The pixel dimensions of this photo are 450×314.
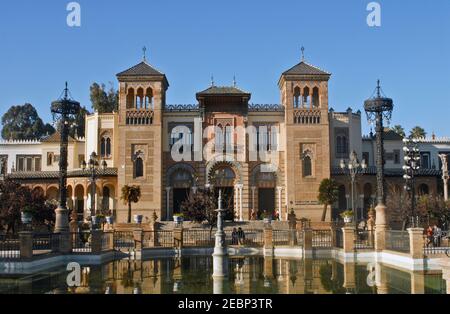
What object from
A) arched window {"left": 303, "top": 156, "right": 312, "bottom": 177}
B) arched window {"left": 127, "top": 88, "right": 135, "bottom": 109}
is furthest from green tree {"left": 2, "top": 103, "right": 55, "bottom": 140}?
arched window {"left": 303, "top": 156, "right": 312, "bottom": 177}

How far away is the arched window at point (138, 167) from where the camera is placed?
39.1m

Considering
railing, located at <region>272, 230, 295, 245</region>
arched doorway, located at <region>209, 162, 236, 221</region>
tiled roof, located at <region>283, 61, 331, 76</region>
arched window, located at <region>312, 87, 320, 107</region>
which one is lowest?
railing, located at <region>272, 230, 295, 245</region>

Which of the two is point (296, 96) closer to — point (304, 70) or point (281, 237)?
point (304, 70)

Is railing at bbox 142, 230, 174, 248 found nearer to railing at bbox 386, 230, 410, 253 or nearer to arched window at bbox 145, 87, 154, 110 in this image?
railing at bbox 386, 230, 410, 253

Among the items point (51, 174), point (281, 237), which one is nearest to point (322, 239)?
point (281, 237)

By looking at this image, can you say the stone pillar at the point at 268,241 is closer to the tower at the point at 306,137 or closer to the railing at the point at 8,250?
the railing at the point at 8,250

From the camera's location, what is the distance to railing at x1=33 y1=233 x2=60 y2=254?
19828 millimetres

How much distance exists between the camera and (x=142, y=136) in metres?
39.2

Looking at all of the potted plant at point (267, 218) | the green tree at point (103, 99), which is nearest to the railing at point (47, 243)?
the potted plant at point (267, 218)

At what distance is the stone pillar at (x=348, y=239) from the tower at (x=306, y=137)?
56.1 feet

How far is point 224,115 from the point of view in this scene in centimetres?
3991
